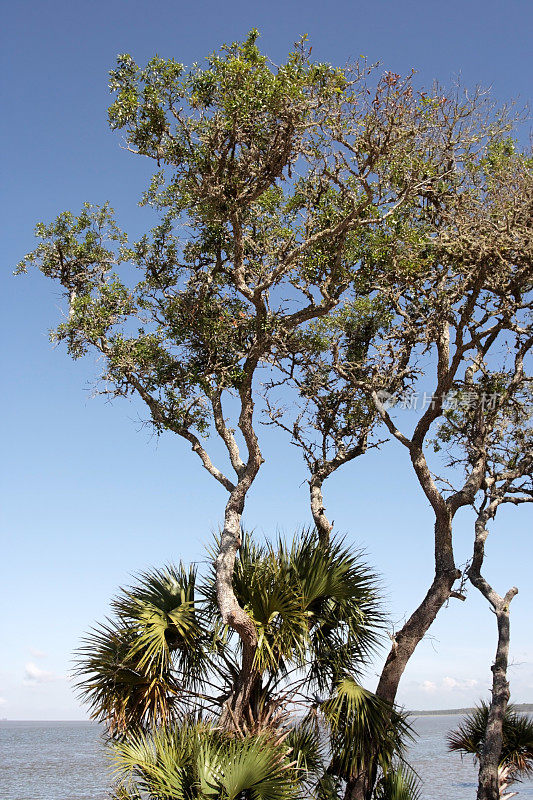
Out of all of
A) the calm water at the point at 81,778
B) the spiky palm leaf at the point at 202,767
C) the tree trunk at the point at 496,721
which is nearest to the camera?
the spiky palm leaf at the point at 202,767

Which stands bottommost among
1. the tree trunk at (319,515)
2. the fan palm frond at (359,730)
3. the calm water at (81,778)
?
the calm water at (81,778)

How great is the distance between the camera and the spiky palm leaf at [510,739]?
39.2 ft

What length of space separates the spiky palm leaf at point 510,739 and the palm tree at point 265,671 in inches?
144

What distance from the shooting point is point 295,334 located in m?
12.2

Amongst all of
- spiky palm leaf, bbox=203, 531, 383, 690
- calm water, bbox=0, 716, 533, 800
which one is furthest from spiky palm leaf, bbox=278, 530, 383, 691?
calm water, bbox=0, 716, 533, 800

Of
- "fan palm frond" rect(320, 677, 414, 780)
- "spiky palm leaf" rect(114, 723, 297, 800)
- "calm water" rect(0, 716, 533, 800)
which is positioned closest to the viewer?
"spiky palm leaf" rect(114, 723, 297, 800)

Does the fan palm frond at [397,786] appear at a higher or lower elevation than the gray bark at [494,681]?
lower

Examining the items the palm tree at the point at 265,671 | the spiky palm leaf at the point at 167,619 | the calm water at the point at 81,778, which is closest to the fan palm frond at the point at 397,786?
the palm tree at the point at 265,671

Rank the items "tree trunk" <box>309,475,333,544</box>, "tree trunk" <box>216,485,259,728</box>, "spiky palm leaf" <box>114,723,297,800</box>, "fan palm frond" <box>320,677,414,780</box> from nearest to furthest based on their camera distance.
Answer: "spiky palm leaf" <box>114,723,297,800</box> → "fan palm frond" <box>320,677,414,780</box> → "tree trunk" <box>216,485,259,728</box> → "tree trunk" <box>309,475,333,544</box>

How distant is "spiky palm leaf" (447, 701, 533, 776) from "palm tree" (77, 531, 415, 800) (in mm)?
3651

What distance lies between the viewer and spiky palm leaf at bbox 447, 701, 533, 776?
1196 centimetres

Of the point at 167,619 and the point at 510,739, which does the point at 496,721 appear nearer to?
the point at 510,739

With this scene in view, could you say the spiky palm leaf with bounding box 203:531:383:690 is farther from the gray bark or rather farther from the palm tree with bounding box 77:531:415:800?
the gray bark

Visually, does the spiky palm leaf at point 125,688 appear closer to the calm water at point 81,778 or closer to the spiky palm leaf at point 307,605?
the spiky palm leaf at point 307,605
